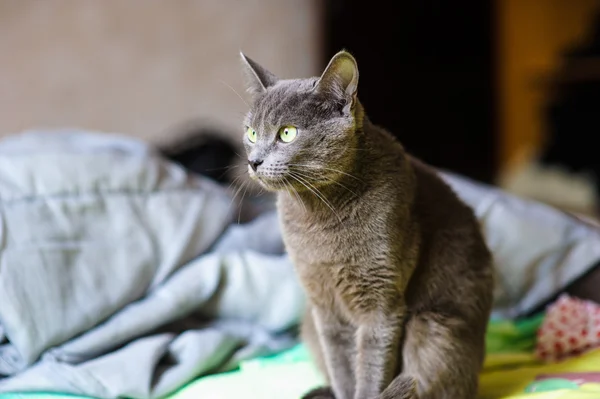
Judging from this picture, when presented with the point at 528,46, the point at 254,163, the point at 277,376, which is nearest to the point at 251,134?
the point at 254,163

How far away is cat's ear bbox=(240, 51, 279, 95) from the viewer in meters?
0.98

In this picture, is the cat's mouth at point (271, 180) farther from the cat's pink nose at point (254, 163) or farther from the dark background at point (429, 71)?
the dark background at point (429, 71)

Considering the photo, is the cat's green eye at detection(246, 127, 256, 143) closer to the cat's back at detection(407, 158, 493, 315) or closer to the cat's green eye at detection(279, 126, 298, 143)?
the cat's green eye at detection(279, 126, 298, 143)

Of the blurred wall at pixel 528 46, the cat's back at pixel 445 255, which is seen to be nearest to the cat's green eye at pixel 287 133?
the cat's back at pixel 445 255

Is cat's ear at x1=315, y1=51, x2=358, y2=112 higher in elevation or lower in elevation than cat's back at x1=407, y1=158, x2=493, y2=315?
higher

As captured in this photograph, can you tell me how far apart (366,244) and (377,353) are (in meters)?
0.17

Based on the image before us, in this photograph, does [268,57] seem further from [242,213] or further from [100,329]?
[100,329]

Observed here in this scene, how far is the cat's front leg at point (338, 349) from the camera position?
1.05m

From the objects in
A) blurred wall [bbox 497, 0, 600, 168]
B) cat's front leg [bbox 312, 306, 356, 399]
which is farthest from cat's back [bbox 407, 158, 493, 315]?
blurred wall [bbox 497, 0, 600, 168]

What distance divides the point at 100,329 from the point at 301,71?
199 cm

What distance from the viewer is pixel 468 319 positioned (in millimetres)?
1042

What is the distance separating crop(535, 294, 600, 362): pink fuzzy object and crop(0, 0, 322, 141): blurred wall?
4.67ft

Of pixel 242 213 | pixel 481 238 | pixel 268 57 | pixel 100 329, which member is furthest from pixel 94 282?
pixel 268 57

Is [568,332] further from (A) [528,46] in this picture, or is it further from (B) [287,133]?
(A) [528,46]
